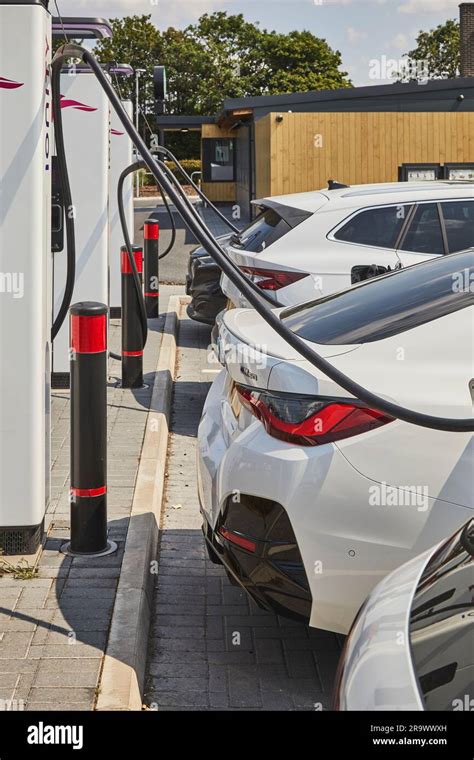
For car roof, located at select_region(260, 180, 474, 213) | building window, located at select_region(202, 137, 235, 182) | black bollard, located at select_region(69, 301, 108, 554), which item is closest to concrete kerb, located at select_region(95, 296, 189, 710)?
black bollard, located at select_region(69, 301, 108, 554)

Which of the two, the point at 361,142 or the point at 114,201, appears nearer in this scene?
the point at 114,201

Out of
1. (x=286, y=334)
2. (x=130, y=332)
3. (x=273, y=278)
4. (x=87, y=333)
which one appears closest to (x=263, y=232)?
(x=273, y=278)

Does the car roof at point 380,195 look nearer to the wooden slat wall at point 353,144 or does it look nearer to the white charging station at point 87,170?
the white charging station at point 87,170

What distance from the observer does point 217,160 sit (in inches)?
1747

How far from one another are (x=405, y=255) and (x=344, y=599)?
4458mm

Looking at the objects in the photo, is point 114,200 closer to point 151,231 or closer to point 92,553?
point 151,231

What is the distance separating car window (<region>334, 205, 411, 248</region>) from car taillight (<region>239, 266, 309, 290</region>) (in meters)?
0.50

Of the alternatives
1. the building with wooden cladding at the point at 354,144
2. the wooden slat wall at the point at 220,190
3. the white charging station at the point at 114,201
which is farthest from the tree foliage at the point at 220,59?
the white charging station at the point at 114,201

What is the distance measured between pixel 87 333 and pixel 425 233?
3.78m

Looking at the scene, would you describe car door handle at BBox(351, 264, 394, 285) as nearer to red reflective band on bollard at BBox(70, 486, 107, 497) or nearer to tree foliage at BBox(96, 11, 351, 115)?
red reflective band on bollard at BBox(70, 486, 107, 497)

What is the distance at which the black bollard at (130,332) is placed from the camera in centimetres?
899

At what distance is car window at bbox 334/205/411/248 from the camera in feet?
26.8
